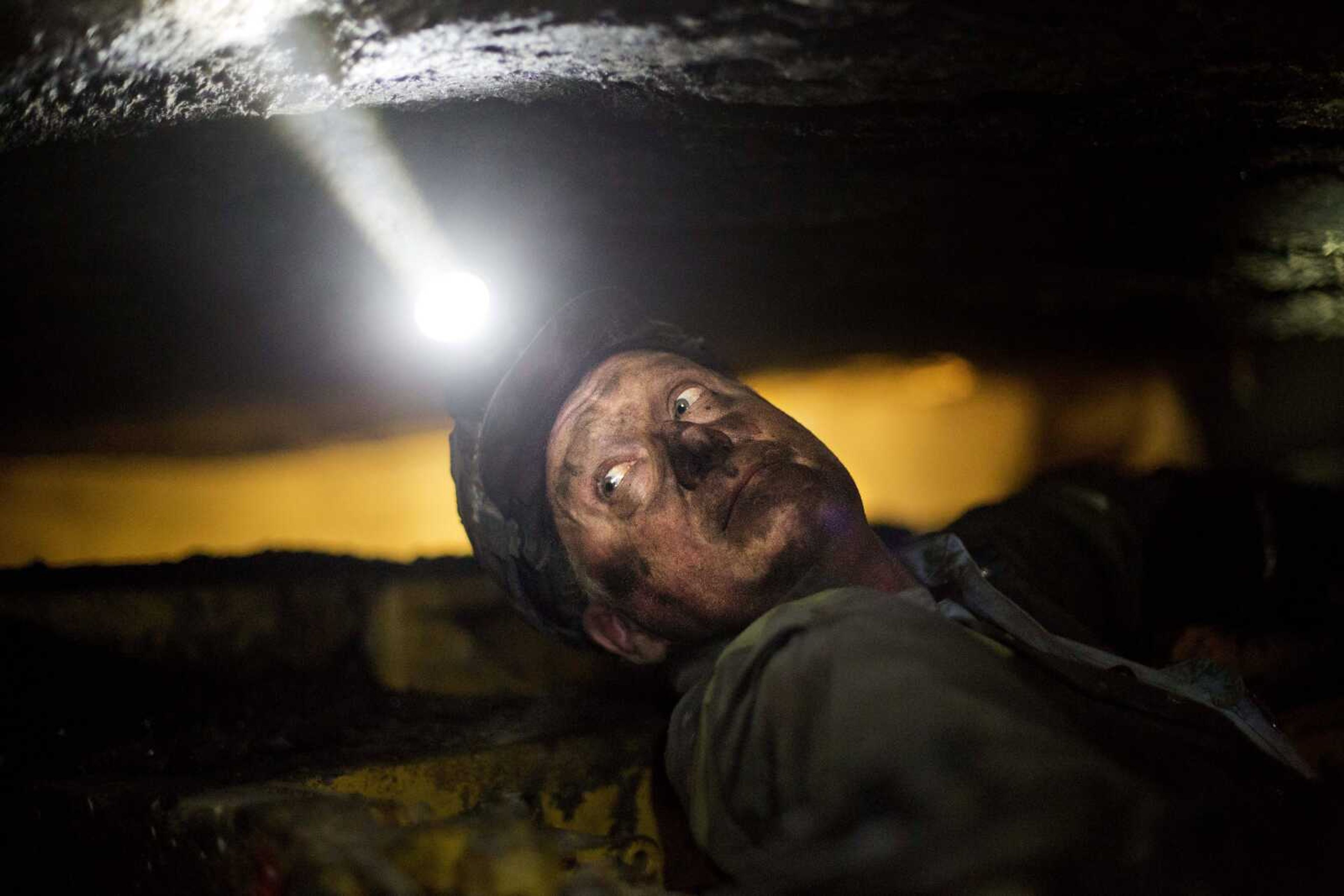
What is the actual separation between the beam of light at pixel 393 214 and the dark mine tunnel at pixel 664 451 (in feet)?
0.05

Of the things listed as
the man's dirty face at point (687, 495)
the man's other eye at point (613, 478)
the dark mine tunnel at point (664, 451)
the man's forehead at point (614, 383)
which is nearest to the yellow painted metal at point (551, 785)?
the dark mine tunnel at point (664, 451)

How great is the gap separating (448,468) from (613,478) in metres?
2.28

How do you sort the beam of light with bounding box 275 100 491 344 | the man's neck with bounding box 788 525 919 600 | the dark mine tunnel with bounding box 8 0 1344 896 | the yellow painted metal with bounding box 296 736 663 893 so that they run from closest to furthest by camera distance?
Result: the dark mine tunnel with bounding box 8 0 1344 896 → the beam of light with bounding box 275 100 491 344 → the man's neck with bounding box 788 525 919 600 → the yellow painted metal with bounding box 296 736 663 893

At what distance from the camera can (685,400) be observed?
2.25 meters

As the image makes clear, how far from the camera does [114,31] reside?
1312mm

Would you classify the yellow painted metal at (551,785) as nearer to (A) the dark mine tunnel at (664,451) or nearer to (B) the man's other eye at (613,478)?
(A) the dark mine tunnel at (664,451)

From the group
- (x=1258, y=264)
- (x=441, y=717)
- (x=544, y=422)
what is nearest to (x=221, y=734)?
(x=441, y=717)

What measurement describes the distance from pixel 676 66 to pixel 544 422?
44.3 inches

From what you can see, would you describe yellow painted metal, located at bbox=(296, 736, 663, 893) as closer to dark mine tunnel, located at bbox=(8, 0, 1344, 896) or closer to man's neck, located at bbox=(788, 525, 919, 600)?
dark mine tunnel, located at bbox=(8, 0, 1344, 896)

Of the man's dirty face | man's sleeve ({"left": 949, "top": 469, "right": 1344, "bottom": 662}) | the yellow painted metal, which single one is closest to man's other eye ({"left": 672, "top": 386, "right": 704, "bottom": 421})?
the man's dirty face

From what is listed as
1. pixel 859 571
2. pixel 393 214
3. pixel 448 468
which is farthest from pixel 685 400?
pixel 448 468

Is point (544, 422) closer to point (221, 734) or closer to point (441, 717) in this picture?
point (441, 717)

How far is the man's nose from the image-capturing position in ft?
6.83

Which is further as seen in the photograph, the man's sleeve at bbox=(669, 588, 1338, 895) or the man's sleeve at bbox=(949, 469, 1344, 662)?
the man's sleeve at bbox=(949, 469, 1344, 662)
